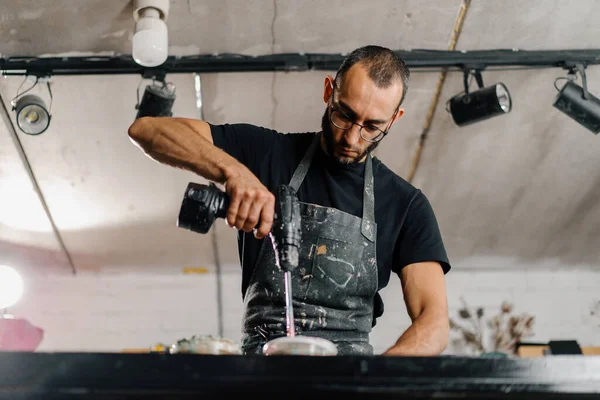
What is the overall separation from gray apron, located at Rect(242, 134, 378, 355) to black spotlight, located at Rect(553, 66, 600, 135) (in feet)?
6.12

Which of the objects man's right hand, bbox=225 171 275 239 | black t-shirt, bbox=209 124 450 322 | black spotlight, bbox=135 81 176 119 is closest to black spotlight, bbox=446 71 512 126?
black spotlight, bbox=135 81 176 119

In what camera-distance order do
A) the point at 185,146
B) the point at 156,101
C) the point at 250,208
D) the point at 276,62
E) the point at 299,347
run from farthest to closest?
the point at 276,62 → the point at 156,101 → the point at 185,146 → the point at 250,208 → the point at 299,347

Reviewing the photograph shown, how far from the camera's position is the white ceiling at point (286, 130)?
3.46 m

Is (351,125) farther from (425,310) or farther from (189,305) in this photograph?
(189,305)

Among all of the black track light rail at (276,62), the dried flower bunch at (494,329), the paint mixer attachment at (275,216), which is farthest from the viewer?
the dried flower bunch at (494,329)

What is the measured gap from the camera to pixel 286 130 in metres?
4.06

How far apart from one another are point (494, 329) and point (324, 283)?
138 inches

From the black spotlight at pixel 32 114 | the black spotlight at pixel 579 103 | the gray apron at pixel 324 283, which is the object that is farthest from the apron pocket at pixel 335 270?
the black spotlight at pixel 32 114

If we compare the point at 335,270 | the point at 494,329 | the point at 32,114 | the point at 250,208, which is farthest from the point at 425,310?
the point at 494,329

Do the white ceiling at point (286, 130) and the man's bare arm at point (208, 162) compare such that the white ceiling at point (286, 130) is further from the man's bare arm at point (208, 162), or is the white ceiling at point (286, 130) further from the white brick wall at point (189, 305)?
the man's bare arm at point (208, 162)

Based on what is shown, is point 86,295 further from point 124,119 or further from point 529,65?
point 529,65

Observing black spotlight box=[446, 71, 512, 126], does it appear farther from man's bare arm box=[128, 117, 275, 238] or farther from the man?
man's bare arm box=[128, 117, 275, 238]

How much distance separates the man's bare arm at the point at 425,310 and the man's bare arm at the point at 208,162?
482mm

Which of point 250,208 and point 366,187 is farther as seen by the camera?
point 366,187
